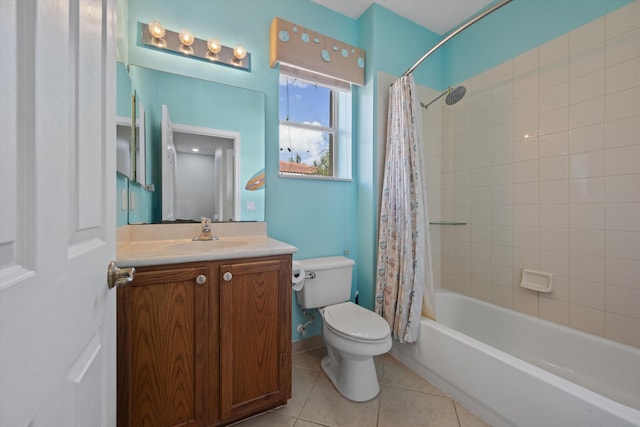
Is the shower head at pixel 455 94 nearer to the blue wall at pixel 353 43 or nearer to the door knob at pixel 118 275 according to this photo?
the blue wall at pixel 353 43

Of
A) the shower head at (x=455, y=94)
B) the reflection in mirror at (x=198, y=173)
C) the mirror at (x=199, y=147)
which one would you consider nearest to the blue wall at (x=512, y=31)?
the shower head at (x=455, y=94)

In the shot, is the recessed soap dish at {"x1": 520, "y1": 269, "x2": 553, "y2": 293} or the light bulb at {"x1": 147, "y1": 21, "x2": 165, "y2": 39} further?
the recessed soap dish at {"x1": 520, "y1": 269, "x2": 553, "y2": 293}

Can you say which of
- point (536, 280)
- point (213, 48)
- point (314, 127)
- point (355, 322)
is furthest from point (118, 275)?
point (536, 280)

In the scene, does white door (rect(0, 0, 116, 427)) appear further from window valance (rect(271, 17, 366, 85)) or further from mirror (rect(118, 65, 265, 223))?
window valance (rect(271, 17, 366, 85))

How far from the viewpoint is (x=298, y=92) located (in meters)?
2.10

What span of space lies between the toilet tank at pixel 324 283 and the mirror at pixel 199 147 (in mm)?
523

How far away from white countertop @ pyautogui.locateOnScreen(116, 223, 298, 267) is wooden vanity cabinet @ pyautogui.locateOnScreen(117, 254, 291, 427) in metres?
0.04

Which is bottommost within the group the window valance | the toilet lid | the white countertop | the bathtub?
the bathtub

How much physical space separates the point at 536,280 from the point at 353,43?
229 centimetres

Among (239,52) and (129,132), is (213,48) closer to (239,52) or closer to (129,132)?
(239,52)

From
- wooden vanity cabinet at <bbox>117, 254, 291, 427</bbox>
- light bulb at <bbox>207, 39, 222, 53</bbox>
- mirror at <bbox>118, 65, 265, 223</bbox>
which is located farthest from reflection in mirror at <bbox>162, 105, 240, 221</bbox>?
wooden vanity cabinet at <bbox>117, 254, 291, 427</bbox>

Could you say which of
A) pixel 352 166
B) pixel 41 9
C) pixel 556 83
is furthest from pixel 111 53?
pixel 556 83

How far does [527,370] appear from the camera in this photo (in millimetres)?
1168

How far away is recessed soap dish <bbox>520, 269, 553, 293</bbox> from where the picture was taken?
171 cm
